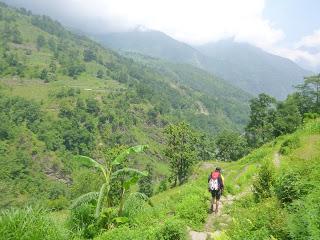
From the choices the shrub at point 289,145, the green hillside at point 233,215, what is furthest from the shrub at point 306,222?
the shrub at point 289,145

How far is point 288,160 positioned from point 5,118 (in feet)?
502

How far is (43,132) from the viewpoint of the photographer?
540 ft

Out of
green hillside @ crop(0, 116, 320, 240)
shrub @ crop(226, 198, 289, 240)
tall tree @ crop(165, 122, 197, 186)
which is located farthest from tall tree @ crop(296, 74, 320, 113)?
shrub @ crop(226, 198, 289, 240)

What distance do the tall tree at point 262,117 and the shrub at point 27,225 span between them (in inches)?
2703

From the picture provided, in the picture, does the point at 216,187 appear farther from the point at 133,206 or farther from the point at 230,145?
the point at 230,145

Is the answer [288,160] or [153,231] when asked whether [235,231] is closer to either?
[153,231]

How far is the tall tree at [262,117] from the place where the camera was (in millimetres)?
80875

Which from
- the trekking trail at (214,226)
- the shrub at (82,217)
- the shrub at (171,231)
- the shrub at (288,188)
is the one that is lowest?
the shrub at (82,217)

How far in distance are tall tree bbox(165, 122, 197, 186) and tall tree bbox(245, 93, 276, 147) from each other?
1894 cm

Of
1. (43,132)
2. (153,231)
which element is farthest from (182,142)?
(43,132)

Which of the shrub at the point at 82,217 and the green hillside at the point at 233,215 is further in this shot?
the shrub at the point at 82,217

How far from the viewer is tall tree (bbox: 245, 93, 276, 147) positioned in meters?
80.9

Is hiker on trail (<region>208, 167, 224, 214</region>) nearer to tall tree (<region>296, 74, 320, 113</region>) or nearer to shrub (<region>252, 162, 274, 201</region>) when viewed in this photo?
shrub (<region>252, 162, 274, 201</region>)

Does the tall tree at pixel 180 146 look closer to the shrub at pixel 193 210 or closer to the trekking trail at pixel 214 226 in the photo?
the trekking trail at pixel 214 226
